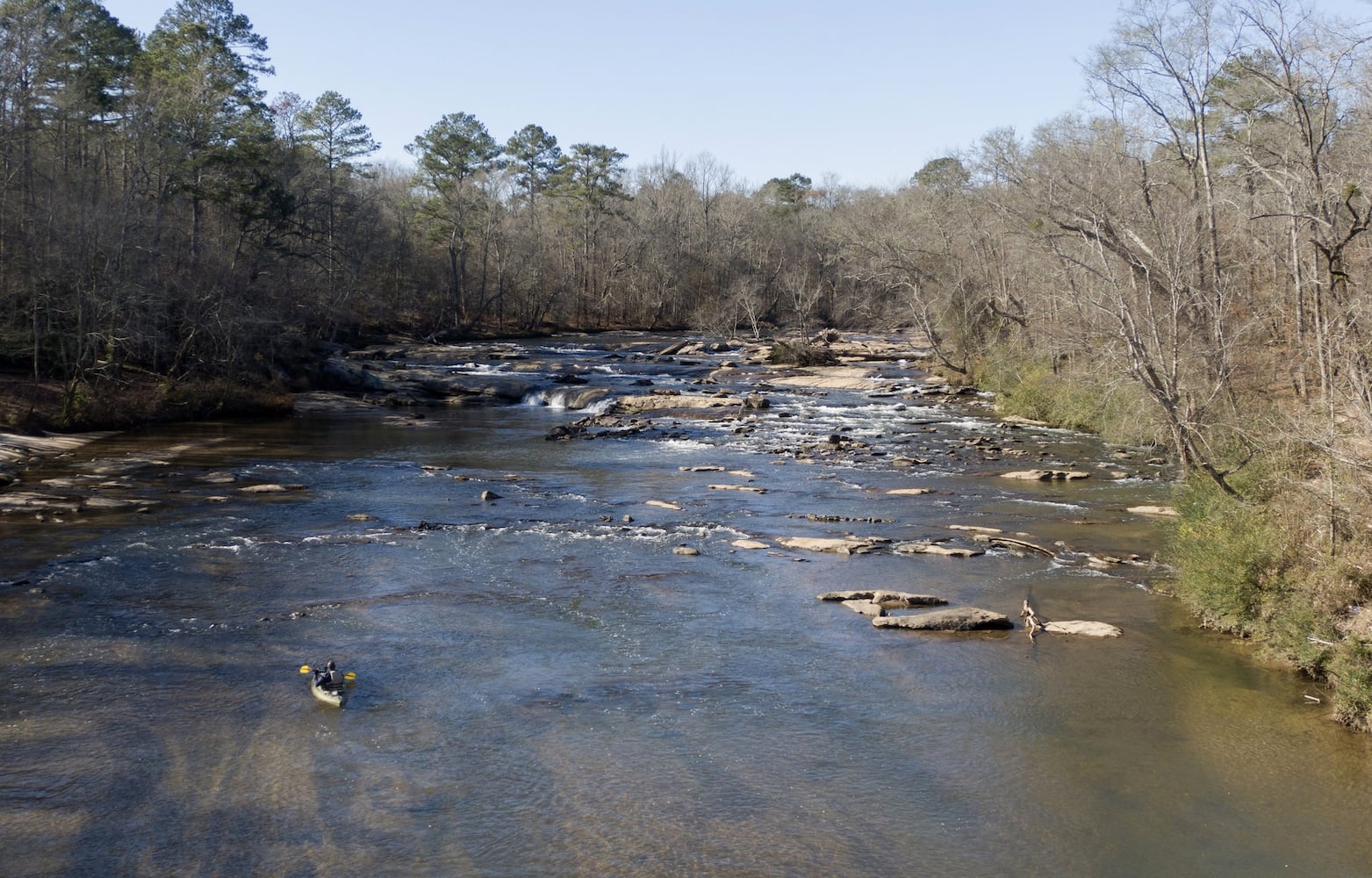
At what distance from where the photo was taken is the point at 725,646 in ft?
40.2

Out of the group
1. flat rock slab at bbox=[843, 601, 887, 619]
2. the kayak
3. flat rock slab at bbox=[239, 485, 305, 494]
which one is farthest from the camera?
flat rock slab at bbox=[239, 485, 305, 494]

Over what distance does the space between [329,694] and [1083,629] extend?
9.29m

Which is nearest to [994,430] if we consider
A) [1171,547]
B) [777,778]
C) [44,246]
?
[1171,547]

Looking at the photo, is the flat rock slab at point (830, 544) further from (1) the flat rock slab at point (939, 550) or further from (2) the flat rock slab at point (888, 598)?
(2) the flat rock slab at point (888, 598)

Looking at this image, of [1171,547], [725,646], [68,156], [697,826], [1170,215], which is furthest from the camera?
[68,156]

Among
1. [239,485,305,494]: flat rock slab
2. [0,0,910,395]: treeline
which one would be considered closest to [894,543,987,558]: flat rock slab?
[239,485,305,494]: flat rock slab

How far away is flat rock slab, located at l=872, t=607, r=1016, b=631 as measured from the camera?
1293cm

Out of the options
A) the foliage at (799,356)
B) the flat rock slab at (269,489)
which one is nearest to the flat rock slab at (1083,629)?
the flat rock slab at (269,489)

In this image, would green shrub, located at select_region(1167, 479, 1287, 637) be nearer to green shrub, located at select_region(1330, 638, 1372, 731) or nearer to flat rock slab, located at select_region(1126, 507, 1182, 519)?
green shrub, located at select_region(1330, 638, 1372, 731)

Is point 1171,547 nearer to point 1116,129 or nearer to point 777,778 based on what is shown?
point 777,778

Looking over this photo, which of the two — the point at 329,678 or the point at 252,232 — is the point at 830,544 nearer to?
the point at 329,678

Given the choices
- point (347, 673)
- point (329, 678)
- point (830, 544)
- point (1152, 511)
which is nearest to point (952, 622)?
point (830, 544)

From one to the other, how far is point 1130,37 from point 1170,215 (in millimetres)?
3511

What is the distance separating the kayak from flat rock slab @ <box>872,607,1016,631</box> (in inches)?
267
